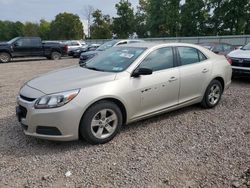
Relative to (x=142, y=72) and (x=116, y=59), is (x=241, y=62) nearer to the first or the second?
(x=116, y=59)

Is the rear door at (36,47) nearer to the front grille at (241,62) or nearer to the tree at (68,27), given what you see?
the front grille at (241,62)

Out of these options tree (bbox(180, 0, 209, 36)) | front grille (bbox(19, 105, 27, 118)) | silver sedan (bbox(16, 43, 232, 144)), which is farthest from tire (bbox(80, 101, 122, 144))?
tree (bbox(180, 0, 209, 36))

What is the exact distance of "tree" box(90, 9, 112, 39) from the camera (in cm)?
5478

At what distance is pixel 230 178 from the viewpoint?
3408 mm

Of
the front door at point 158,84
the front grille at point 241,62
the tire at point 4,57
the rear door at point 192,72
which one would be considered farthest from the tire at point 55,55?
the front door at point 158,84

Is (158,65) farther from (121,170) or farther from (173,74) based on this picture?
(121,170)

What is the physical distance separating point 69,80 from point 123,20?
167 feet

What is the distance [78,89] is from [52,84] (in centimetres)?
51

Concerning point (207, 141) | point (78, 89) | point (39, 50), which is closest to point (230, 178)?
point (207, 141)

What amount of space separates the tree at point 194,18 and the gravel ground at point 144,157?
4449 cm

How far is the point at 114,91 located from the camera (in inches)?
170

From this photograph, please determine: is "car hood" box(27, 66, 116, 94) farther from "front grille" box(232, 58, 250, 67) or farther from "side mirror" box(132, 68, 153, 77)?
"front grille" box(232, 58, 250, 67)

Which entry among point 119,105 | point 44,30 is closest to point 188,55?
point 119,105

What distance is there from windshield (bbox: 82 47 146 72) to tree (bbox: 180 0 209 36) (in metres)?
44.5
